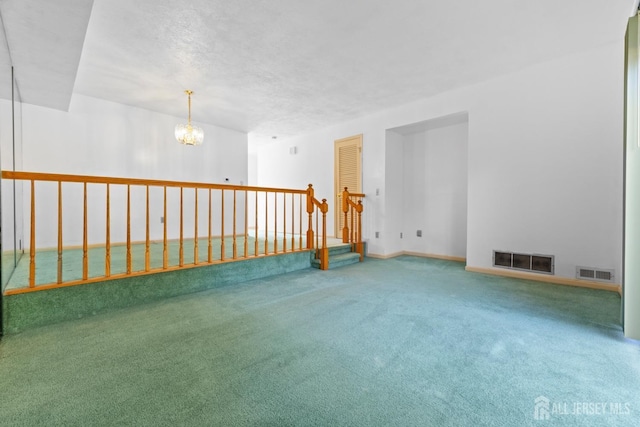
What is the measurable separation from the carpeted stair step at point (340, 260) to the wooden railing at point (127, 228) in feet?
0.65

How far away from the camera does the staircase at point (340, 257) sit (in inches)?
184

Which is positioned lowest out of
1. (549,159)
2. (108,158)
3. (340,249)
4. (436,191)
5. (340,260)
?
(340,260)

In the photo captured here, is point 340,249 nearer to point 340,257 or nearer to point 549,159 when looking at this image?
point 340,257

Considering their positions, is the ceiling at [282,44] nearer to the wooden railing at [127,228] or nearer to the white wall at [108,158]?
the white wall at [108,158]

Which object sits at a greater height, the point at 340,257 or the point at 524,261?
the point at 524,261

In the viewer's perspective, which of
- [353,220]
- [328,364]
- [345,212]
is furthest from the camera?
[353,220]

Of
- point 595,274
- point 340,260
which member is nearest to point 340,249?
point 340,260

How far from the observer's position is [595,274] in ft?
11.4

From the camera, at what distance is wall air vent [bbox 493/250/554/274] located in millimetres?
3793

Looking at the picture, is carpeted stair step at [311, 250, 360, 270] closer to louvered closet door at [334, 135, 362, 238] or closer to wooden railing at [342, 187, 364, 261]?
wooden railing at [342, 187, 364, 261]

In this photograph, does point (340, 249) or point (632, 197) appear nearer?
point (632, 197)

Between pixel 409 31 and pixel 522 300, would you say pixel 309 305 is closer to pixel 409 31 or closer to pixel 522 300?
pixel 522 300

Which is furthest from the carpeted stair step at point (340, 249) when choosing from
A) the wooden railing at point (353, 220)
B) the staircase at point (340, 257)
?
the wooden railing at point (353, 220)

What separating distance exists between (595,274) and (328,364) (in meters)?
3.72
